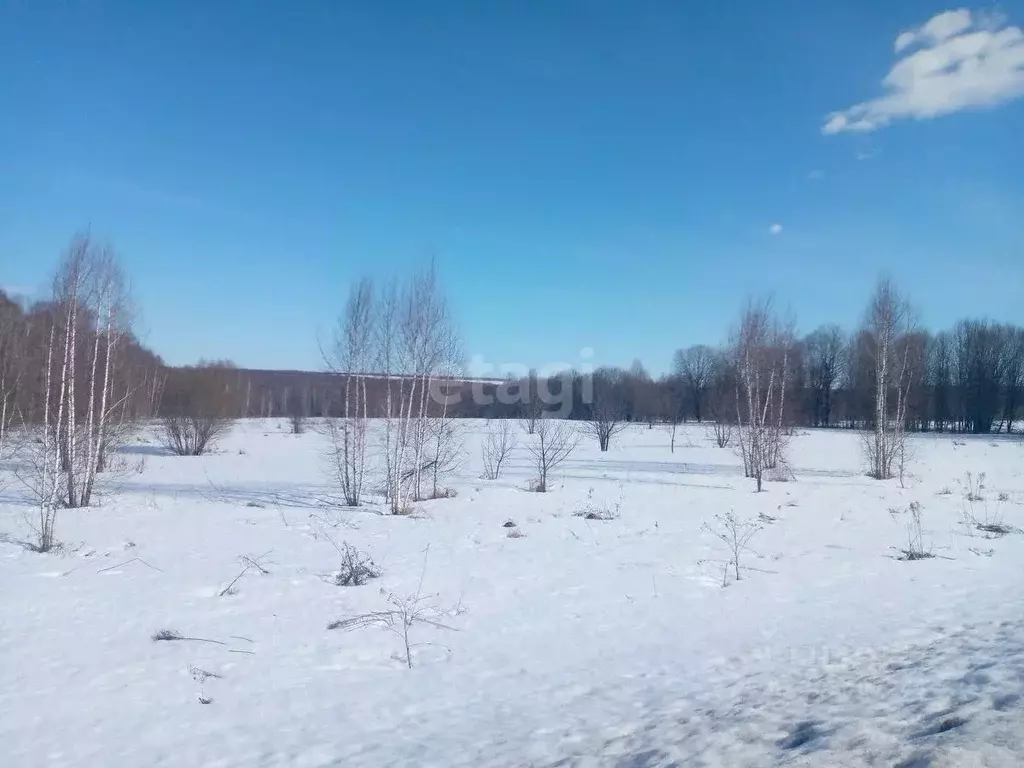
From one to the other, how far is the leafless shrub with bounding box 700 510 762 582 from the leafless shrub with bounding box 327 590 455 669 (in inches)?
202

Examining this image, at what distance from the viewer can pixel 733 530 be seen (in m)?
12.0

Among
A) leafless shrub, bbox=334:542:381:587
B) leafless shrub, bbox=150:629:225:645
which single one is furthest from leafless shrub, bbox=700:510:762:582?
leafless shrub, bbox=150:629:225:645

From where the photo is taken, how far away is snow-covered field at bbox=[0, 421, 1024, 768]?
4.44 metres

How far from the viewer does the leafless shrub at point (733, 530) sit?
37.2 ft

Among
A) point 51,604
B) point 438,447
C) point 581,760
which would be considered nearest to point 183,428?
point 438,447

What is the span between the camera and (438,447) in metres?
18.1

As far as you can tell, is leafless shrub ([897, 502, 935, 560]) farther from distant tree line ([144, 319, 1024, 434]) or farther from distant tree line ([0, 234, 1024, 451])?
distant tree line ([144, 319, 1024, 434])

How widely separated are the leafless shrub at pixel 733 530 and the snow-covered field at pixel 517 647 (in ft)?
0.87

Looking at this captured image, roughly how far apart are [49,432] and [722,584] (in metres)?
13.4

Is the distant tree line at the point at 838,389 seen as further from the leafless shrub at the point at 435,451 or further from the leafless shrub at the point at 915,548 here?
the leafless shrub at the point at 915,548

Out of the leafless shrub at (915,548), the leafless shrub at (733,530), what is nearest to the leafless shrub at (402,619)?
the leafless shrub at (733,530)

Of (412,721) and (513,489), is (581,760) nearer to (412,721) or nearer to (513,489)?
(412,721)

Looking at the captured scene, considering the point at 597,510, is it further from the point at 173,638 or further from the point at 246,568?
the point at 173,638

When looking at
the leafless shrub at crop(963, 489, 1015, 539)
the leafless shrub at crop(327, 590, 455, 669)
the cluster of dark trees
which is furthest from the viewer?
the cluster of dark trees
